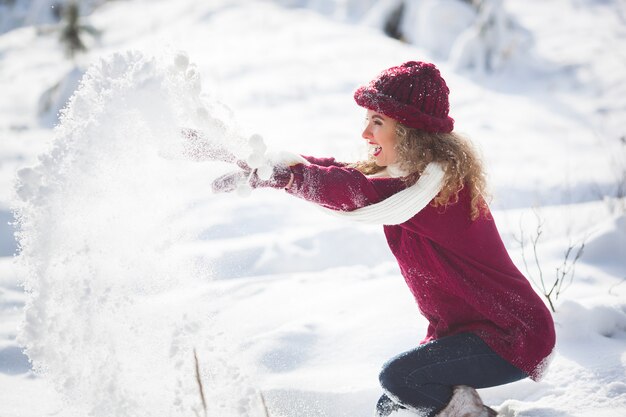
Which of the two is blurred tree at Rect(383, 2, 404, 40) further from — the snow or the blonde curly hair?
the blonde curly hair

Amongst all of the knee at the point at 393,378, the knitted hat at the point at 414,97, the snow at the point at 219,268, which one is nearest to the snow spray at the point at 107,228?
the snow at the point at 219,268

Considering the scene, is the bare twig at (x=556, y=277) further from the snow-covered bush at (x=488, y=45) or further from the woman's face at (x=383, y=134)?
the snow-covered bush at (x=488, y=45)

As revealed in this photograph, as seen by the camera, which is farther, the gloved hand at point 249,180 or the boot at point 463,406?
the boot at point 463,406

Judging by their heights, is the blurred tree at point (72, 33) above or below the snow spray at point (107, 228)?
above

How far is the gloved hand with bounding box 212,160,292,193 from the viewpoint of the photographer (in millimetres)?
1403

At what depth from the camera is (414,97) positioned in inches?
60.0

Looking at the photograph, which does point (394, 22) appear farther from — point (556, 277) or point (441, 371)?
point (441, 371)

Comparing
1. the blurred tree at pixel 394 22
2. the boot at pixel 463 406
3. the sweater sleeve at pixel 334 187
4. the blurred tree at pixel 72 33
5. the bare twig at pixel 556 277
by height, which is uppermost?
the blurred tree at pixel 72 33

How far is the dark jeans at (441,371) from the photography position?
159 cm

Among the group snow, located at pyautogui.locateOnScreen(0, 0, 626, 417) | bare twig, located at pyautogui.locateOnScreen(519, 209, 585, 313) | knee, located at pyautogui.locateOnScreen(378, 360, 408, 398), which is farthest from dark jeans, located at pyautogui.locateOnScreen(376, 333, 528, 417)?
bare twig, located at pyautogui.locateOnScreen(519, 209, 585, 313)

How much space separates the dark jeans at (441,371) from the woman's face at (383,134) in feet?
1.97

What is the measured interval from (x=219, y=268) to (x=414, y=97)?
6.82 ft

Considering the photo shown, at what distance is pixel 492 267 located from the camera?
158 centimetres

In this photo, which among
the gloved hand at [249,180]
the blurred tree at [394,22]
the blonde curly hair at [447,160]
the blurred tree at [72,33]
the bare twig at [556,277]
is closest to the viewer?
the gloved hand at [249,180]
